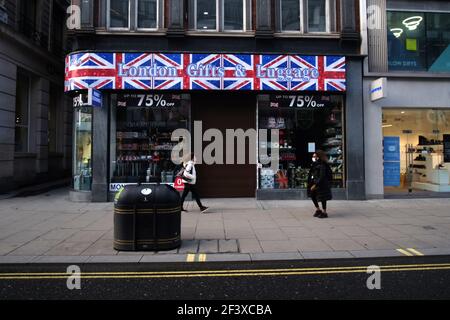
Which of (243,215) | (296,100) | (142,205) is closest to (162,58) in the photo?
(296,100)

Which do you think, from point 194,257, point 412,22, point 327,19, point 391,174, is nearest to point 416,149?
point 391,174

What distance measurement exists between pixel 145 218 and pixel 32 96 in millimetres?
13494

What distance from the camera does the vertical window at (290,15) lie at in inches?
522

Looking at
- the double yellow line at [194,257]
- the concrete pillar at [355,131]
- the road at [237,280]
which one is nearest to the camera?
the road at [237,280]

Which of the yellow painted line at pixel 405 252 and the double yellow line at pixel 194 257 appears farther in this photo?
the yellow painted line at pixel 405 252

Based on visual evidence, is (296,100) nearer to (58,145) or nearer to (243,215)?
(243,215)

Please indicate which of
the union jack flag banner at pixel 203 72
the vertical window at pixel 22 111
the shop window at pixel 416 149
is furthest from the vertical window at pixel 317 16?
the vertical window at pixel 22 111

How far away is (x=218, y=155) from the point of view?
13.2 m

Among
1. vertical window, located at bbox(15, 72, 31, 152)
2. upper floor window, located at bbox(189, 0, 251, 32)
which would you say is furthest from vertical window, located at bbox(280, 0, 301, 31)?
vertical window, located at bbox(15, 72, 31, 152)

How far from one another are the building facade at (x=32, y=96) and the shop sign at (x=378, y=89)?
1386 centimetres

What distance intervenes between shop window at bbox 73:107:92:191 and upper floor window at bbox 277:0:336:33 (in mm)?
7692

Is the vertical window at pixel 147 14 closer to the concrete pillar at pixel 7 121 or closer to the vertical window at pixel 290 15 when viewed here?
the vertical window at pixel 290 15

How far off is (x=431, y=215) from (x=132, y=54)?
10.5 meters

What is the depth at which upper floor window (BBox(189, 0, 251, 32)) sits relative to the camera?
42.5 ft
